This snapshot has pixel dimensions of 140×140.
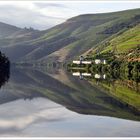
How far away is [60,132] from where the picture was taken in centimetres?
5641

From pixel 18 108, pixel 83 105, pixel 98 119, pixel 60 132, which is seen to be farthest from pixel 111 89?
pixel 60 132

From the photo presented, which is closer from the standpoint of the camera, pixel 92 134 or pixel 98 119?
pixel 92 134

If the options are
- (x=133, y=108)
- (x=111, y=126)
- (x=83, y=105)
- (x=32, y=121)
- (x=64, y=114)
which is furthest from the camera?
(x=83, y=105)

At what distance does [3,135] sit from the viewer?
176 feet

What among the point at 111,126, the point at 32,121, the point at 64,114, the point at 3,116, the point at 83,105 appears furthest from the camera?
the point at 83,105

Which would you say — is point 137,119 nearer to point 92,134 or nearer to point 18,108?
point 92,134

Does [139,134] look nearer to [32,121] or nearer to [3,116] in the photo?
[32,121]

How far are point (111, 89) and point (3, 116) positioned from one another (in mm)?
59005

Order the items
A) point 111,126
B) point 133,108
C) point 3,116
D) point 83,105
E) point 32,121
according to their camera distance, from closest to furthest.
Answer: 1. point 111,126
2. point 32,121
3. point 3,116
4. point 133,108
5. point 83,105

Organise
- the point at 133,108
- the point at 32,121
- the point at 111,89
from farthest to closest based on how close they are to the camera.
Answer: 1. the point at 111,89
2. the point at 133,108
3. the point at 32,121

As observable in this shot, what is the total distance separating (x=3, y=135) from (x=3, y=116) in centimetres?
1730

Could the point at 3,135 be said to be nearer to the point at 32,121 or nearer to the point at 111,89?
the point at 32,121

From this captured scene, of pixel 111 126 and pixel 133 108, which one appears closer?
pixel 111 126

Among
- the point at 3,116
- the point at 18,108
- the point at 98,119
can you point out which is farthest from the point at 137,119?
the point at 18,108
